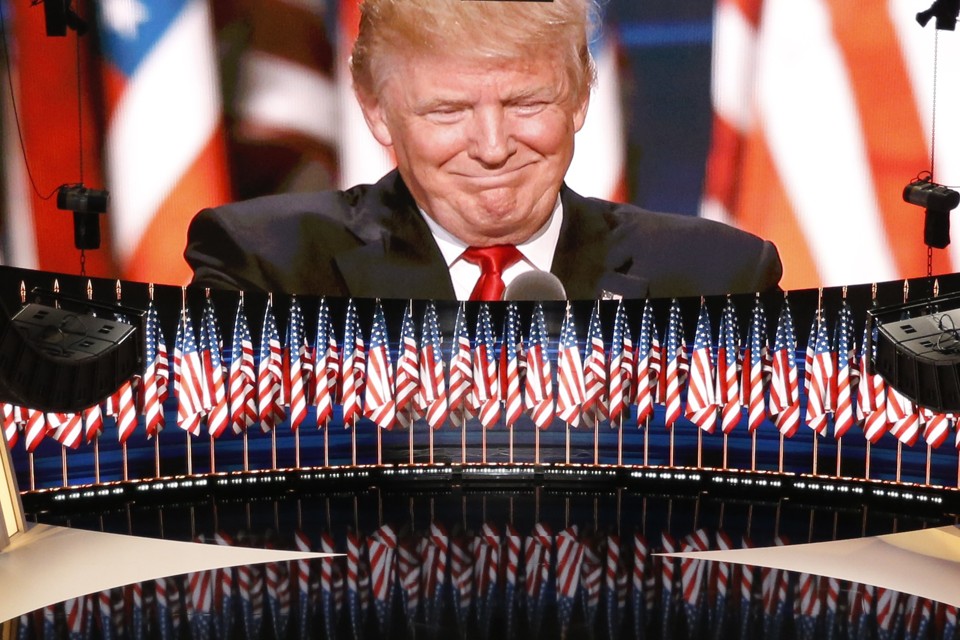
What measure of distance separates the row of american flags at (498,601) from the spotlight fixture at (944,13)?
702cm

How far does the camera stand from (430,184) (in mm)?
18141

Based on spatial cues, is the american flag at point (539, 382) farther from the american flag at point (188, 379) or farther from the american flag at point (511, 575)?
the american flag at point (188, 379)

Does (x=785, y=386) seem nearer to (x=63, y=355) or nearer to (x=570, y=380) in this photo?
(x=570, y=380)

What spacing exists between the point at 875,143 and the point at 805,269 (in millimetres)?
2146

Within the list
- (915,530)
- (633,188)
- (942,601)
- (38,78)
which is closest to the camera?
(942,601)

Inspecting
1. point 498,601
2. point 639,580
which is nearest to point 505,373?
point 639,580

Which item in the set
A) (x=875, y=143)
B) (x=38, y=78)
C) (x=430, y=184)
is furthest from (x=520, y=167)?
(x=38, y=78)

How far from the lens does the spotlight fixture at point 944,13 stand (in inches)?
576

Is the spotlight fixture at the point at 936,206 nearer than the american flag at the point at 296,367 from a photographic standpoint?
Yes

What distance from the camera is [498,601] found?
1287 cm

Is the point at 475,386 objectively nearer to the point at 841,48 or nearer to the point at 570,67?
the point at 570,67

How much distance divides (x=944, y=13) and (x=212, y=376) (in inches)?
441

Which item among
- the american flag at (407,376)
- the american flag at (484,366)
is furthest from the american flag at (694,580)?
the american flag at (407,376)

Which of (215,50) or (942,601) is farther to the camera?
(215,50)
